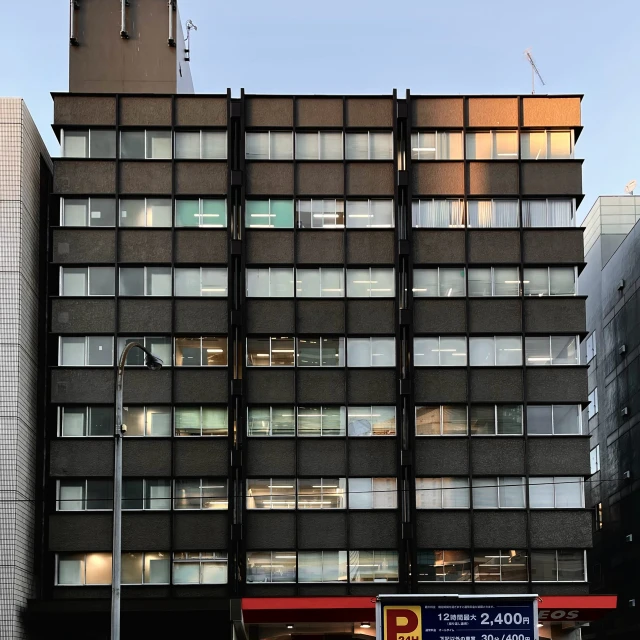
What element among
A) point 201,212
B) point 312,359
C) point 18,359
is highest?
point 201,212

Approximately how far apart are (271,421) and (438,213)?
11772 mm

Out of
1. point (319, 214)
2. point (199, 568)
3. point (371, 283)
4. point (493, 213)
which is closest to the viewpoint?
point (199, 568)

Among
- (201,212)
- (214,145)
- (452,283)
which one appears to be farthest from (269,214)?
(452,283)

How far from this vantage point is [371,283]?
161ft

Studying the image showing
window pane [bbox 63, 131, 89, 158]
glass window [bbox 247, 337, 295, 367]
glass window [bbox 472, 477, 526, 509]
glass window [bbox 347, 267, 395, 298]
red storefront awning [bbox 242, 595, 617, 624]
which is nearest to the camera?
red storefront awning [bbox 242, 595, 617, 624]

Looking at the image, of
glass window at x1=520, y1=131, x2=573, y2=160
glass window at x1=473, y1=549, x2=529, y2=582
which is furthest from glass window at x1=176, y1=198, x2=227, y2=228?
glass window at x1=473, y1=549, x2=529, y2=582

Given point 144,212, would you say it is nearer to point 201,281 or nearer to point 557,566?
point 201,281

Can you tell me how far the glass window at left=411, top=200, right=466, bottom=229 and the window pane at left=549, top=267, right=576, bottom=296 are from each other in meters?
4.59

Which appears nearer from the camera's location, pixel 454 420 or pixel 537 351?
pixel 454 420

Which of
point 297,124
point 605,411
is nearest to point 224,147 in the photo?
point 297,124

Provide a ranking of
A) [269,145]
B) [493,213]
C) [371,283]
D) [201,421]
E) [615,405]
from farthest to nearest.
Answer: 1. [615,405]
2. [269,145]
3. [493,213]
4. [371,283]
5. [201,421]

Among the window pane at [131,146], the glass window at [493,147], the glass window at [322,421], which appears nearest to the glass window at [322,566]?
the glass window at [322,421]

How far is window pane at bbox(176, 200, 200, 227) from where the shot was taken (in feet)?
161

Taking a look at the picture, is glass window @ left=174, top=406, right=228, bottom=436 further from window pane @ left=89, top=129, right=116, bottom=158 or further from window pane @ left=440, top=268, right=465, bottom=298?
window pane @ left=89, top=129, right=116, bottom=158
